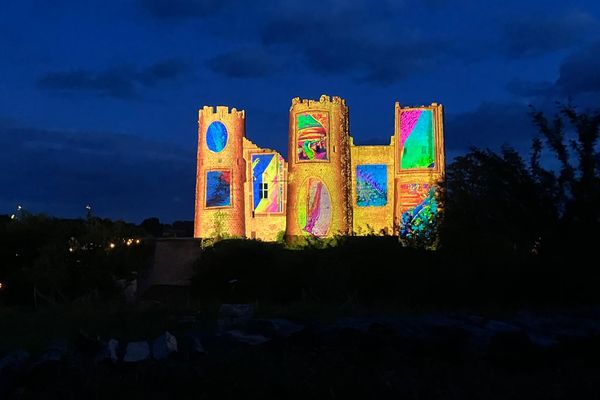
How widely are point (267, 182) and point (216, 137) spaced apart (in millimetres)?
4423

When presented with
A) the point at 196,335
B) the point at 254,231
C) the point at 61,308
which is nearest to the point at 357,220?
the point at 254,231

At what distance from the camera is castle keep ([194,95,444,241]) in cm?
4369

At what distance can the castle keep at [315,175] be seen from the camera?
43.7 metres

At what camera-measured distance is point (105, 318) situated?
36.5 ft

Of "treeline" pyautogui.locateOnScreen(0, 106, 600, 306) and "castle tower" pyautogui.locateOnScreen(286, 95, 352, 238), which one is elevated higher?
"castle tower" pyautogui.locateOnScreen(286, 95, 352, 238)

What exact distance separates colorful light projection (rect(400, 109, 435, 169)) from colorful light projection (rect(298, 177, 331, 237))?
17.9 feet

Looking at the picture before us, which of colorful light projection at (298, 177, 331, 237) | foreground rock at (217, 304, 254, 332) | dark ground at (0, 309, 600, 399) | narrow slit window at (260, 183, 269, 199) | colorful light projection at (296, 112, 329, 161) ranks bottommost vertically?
dark ground at (0, 309, 600, 399)

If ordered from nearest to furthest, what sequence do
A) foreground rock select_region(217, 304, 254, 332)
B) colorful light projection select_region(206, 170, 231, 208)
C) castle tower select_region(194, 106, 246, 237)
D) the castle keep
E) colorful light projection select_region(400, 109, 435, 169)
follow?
1. foreground rock select_region(217, 304, 254, 332)
2. the castle keep
3. colorful light projection select_region(400, 109, 435, 169)
4. castle tower select_region(194, 106, 246, 237)
5. colorful light projection select_region(206, 170, 231, 208)

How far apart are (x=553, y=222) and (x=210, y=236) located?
33861mm

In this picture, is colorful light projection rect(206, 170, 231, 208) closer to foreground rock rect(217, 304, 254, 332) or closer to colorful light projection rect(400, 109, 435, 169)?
colorful light projection rect(400, 109, 435, 169)

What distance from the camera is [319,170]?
144ft

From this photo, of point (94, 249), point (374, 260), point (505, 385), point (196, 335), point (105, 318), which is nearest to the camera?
point (505, 385)

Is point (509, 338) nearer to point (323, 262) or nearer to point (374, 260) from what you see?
point (374, 260)

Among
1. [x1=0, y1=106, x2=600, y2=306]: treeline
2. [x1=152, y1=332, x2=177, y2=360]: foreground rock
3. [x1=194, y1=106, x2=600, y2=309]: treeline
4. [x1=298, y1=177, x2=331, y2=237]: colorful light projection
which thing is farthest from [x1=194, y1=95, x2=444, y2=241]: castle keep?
[x1=152, y1=332, x2=177, y2=360]: foreground rock
